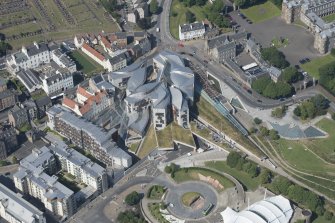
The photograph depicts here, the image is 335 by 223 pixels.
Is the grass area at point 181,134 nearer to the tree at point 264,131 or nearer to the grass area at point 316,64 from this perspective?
the tree at point 264,131

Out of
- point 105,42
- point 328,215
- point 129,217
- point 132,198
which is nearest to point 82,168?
point 132,198

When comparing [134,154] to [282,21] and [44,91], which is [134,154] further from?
[282,21]

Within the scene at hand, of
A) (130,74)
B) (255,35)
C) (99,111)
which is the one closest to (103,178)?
(99,111)

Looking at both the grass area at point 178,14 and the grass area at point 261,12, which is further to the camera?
the grass area at point 261,12

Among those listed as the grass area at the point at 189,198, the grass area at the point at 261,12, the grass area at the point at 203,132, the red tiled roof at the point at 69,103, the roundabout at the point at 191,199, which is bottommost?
the roundabout at the point at 191,199

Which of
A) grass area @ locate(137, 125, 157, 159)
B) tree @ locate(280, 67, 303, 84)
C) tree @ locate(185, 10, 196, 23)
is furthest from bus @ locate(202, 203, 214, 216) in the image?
tree @ locate(185, 10, 196, 23)

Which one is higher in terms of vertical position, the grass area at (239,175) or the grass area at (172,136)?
the grass area at (172,136)

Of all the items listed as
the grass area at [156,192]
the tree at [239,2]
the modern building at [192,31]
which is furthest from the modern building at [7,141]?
the tree at [239,2]

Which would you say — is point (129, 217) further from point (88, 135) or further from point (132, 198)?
point (88, 135)
